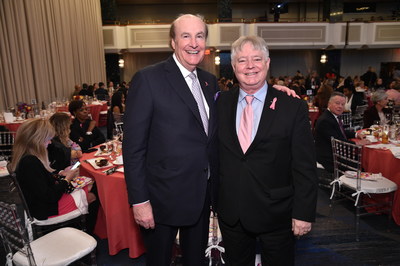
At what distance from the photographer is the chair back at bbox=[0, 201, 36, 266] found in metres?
1.92

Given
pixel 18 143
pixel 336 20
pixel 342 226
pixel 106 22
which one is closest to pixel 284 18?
pixel 336 20

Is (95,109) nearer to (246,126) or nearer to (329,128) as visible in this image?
(329,128)

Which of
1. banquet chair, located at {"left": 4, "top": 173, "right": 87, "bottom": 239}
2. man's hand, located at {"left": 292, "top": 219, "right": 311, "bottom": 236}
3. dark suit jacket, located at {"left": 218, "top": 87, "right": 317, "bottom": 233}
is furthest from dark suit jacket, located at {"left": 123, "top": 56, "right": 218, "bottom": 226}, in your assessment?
banquet chair, located at {"left": 4, "top": 173, "right": 87, "bottom": 239}

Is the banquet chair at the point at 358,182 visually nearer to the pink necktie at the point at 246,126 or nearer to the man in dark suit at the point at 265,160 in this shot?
the man in dark suit at the point at 265,160

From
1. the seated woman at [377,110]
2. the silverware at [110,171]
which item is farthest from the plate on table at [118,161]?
the seated woman at [377,110]

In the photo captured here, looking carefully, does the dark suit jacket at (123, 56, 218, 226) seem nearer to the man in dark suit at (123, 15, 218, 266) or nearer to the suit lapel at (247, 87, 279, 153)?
the man in dark suit at (123, 15, 218, 266)

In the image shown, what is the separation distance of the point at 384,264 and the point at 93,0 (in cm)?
1439

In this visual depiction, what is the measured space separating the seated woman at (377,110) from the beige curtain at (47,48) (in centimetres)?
790

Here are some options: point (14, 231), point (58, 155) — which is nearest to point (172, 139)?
point (14, 231)

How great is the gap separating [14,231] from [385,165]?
146 inches

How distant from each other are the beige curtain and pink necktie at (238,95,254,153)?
25.4ft

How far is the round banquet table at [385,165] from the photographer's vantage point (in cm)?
351

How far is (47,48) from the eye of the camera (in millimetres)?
10062

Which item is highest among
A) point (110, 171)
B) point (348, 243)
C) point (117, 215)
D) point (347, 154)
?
point (110, 171)
